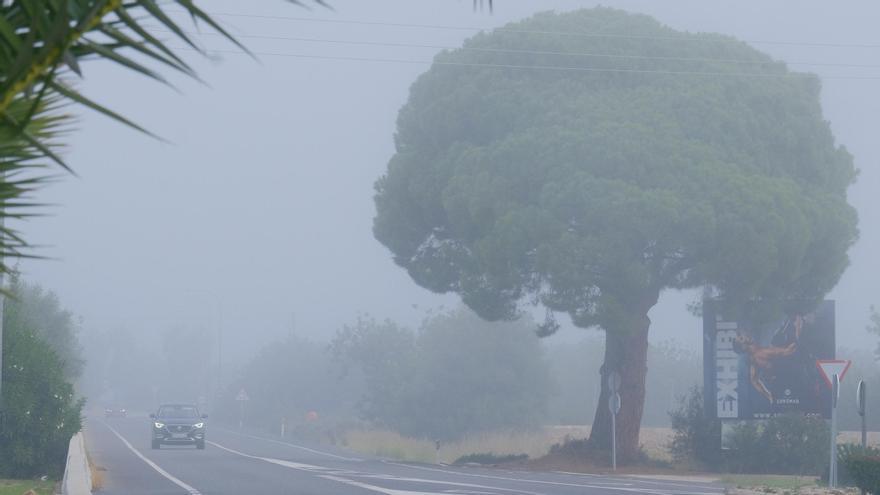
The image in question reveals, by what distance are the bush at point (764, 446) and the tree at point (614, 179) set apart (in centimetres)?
223

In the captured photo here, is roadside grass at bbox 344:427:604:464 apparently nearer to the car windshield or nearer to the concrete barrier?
the car windshield

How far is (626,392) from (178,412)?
1734 cm

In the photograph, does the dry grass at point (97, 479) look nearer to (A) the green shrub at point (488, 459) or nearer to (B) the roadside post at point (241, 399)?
(A) the green shrub at point (488, 459)

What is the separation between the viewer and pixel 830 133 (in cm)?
4069

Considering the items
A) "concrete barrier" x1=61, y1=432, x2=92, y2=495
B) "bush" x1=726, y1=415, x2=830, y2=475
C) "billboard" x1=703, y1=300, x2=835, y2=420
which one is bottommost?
"concrete barrier" x1=61, y1=432, x2=92, y2=495

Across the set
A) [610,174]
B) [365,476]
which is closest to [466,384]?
[610,174]

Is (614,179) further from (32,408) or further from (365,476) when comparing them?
(32,408)

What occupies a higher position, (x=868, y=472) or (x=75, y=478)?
(x=868, y=472)

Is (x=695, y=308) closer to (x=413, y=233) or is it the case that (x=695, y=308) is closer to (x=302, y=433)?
(x=413, y=233)

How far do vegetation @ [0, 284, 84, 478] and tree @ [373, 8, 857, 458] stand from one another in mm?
15630

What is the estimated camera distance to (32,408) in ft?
77.4

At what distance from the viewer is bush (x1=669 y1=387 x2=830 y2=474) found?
35.5 meters

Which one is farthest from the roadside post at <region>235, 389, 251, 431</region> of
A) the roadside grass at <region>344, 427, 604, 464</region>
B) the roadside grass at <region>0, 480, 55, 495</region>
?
the roadside grass at <region>0, 480, 55, 495</region>

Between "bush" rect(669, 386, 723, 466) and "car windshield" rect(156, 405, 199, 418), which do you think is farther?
"car windshield" rect(156, 405, 199, 418)
